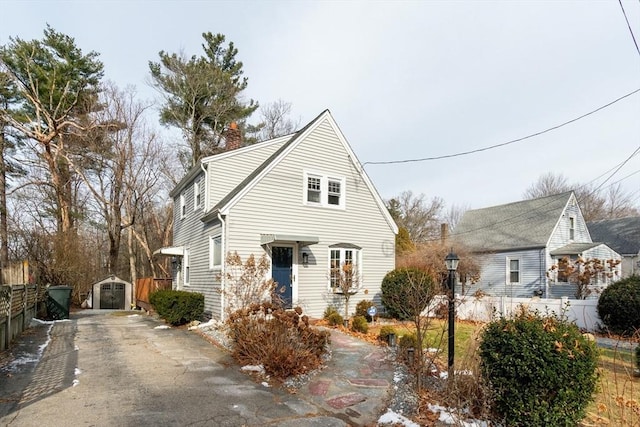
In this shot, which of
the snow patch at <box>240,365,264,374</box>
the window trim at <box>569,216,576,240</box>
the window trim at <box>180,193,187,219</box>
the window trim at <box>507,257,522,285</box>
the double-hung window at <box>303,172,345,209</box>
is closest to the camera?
the snow patch at <box>240,365,264,374</box>

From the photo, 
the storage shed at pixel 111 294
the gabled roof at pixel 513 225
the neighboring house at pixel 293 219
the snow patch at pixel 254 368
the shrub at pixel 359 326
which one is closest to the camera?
the snow patch at pixel 254 368

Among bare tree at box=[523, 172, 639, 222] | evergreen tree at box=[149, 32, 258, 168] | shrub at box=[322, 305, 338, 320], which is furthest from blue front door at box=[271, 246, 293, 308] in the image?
bare tree at box=[523, 172, 639, 222]

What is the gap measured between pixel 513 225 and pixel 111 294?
78.7 feet

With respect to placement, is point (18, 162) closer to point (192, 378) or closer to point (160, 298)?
point (160, 298)

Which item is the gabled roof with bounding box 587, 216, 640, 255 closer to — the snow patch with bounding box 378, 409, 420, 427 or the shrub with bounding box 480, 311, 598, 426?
the shrub with bounding box 480, 311, 598, 426

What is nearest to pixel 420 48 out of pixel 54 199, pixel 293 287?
pixel 293 287

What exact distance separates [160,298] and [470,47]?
12304mm

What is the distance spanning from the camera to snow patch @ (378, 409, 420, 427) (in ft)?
14.8

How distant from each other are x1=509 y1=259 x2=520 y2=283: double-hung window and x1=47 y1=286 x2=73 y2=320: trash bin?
21833 mm

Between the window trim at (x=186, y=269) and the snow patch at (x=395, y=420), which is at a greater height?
the window trim at (x=186, y=269)

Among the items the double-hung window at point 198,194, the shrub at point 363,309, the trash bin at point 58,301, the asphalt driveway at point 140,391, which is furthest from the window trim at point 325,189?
the trash bin at point 58,301

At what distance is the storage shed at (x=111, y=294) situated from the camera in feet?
68.3

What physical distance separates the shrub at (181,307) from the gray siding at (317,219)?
2.36 meters

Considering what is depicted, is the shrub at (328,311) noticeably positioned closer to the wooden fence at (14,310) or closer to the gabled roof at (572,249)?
the wooden fence at (14,310)
